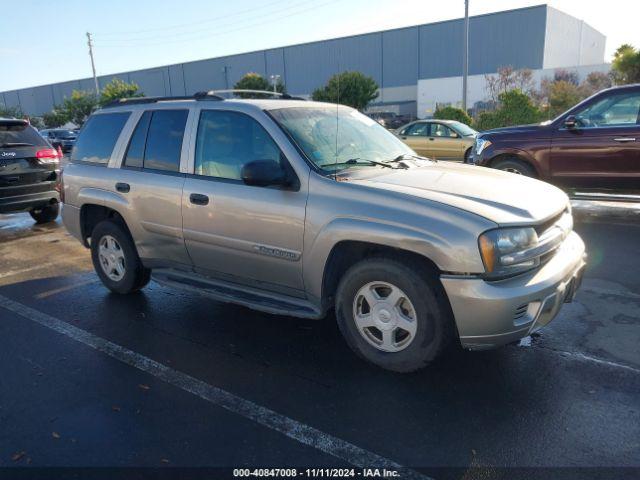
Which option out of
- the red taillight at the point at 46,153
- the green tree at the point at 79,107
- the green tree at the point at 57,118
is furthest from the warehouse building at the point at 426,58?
the red taillight at the point at 46,153

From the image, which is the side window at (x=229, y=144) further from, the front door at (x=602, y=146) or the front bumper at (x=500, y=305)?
the front door at (x=602, y=146)

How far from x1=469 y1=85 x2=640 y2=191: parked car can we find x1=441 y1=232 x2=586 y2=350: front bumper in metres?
5.25

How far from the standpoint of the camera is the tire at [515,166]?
27.4 feet

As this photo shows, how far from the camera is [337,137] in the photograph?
13.5 ft

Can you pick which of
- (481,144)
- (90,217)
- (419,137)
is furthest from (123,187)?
(419,137)

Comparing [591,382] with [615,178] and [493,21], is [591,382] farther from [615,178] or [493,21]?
[493,21]

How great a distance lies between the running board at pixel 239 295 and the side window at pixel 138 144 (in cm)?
101

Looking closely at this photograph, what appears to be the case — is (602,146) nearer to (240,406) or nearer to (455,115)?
(240,406)

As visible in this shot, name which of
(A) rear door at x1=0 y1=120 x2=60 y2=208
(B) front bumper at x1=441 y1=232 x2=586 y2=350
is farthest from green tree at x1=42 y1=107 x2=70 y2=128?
(B) front bumper at x1=441 y1=232 x2=586 y2=350

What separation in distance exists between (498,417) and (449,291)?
0.76m

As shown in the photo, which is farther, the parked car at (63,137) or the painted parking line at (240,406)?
the parked car at (63,137)

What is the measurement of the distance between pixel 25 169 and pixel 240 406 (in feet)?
22.9

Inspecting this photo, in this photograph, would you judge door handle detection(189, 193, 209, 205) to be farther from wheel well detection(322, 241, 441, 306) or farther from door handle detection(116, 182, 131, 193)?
wheel well detection(322, 241, 441, 306)

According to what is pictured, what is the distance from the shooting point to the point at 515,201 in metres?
3.38
